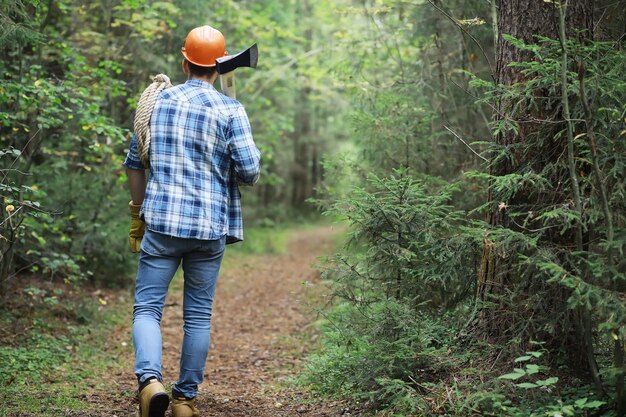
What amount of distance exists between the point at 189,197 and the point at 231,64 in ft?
3.17

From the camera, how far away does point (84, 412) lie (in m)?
4.33

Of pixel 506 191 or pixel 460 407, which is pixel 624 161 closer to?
pixel 506 191

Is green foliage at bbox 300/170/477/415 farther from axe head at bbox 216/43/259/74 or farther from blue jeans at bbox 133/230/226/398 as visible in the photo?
axe head at bbox 216/43/259/74

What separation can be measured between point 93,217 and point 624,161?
738 cm

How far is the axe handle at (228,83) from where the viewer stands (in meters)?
4.26

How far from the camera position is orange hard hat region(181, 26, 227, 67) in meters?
4.13

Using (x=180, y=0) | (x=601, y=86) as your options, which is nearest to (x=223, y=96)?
(x=601, y=86)

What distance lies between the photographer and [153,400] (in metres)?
3.68

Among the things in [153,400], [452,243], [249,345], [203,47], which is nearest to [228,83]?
[203,47]

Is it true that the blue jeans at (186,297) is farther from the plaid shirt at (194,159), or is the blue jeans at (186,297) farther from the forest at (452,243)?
the forest at (452,243)

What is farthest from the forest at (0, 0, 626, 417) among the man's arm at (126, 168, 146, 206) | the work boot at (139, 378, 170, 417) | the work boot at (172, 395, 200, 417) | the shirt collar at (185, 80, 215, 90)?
the shirt collar at (185, 80, 215, 90)

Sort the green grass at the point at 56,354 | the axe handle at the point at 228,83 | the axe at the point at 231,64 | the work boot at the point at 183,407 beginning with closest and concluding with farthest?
1. the work boot at the point at 183,407
2. the axe at the point at 231,64
3. the axe handle at the point at 228,83
4. the green grass at the point at 56,354

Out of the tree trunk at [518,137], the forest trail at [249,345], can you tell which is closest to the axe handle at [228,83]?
the forest trail at [249,345]

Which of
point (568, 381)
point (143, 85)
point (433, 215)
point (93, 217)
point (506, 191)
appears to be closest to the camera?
point (568, 381)
